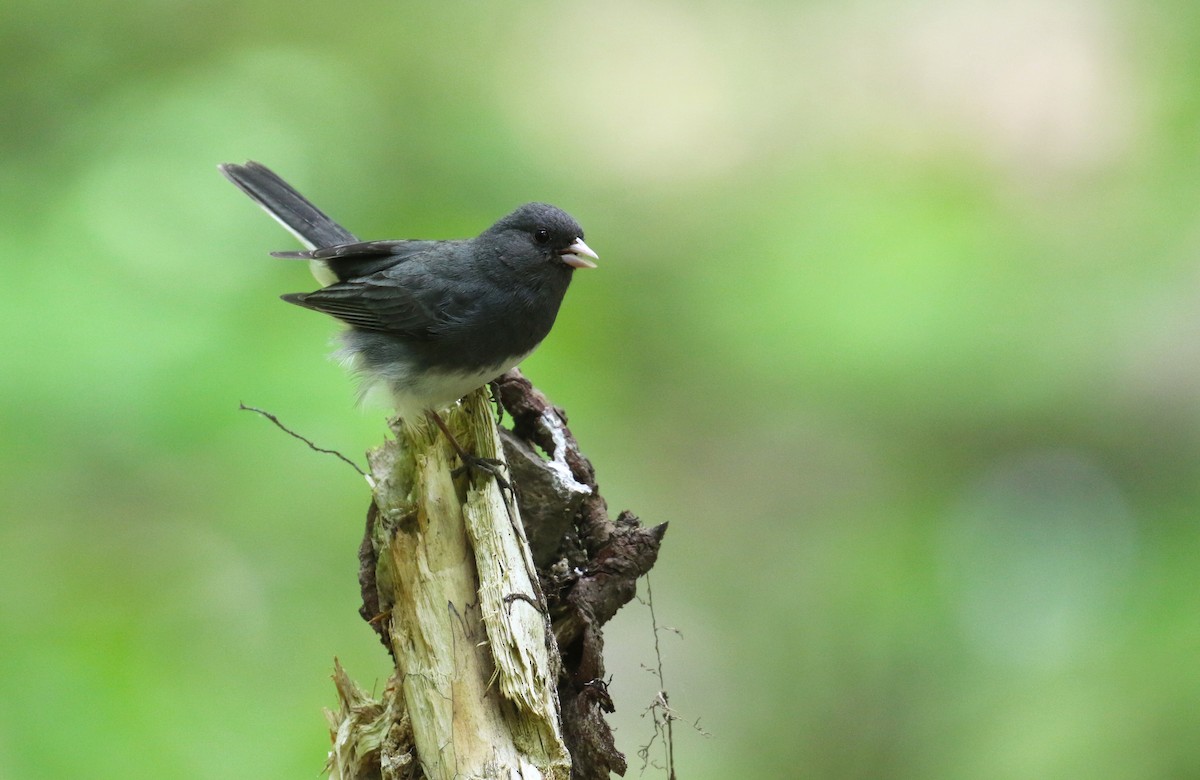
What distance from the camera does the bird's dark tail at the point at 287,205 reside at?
4031mm

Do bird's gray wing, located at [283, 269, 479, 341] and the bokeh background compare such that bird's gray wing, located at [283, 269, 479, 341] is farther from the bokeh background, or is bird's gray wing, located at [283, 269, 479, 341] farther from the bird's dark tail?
the bird's dark tail

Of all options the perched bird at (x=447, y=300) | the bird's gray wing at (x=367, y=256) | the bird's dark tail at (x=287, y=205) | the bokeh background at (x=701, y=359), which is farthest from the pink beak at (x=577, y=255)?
the bird's dark tail at (x=287, y=205)

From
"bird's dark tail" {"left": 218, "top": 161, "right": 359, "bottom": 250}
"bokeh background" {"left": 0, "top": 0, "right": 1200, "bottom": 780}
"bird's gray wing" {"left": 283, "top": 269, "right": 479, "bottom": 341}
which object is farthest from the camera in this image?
"bird's dark tail" {"left": 218, "top": 161, "right": 359, "bottom": 250}

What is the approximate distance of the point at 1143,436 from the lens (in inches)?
192

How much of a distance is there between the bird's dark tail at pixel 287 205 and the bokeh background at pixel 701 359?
24 centimetres

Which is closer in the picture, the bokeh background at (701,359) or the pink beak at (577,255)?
the pink beak at (577,255)

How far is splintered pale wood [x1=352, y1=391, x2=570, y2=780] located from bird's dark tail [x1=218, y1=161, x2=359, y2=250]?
5.29 feet

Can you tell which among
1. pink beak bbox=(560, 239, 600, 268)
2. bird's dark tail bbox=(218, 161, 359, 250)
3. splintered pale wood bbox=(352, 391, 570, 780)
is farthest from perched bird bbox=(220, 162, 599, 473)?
splintered pale wood bbox=(352, 391, 570, 780)

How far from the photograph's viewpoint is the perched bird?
3.28 m

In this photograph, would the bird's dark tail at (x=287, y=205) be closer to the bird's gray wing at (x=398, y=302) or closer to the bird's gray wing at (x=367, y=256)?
the bird's gray wing at (x=367, y=256)

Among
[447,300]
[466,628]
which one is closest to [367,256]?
[447,300]

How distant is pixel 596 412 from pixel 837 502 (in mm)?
1513

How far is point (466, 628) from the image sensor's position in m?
2.42

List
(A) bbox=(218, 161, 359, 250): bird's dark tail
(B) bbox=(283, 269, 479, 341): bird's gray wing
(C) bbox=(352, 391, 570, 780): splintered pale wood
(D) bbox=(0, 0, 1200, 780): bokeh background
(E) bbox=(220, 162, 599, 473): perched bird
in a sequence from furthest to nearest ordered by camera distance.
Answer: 1. (A) bbox=(218, 161, 359, 250): bird's dark tail
2. (D) bbox=(0, 0, 1200, 780): bokeh background
3. (B) bbox=(283, 269, 479, 341): bird's gray wing
4. (E) bbox=(220, 162, 599, 473): perched bird
5. (C) bbox=(352, 391, 570, 780): splintered pale wood
